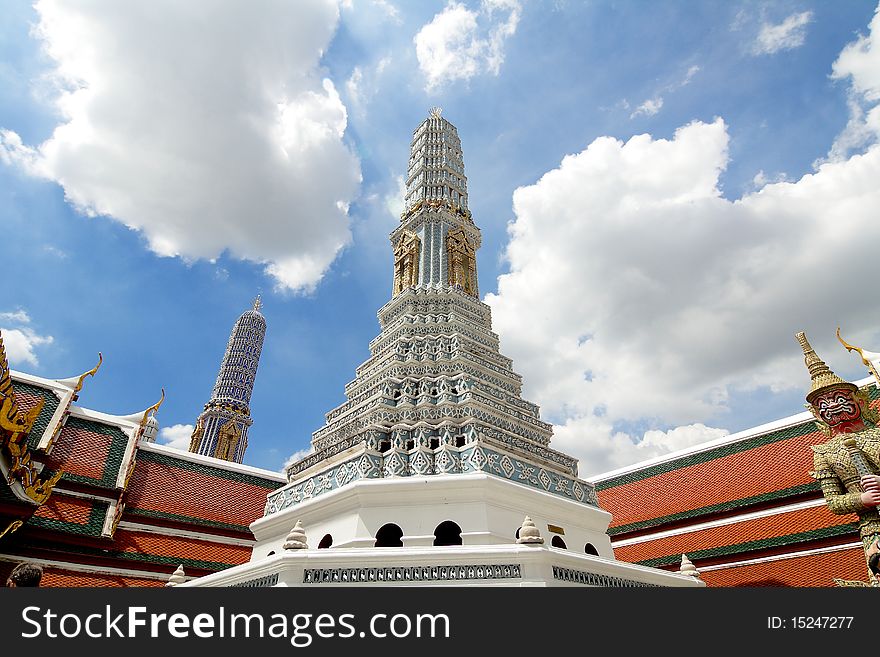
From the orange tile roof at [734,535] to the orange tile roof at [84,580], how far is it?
15935 mm

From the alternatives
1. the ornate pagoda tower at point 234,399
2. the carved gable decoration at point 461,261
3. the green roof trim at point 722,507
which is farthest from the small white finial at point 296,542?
the ornate pagoda tower at point 234,399

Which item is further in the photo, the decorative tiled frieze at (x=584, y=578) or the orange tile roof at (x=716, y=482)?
the orange tile roof at (x=716, y=482)

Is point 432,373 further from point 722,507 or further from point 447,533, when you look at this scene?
point 722,507

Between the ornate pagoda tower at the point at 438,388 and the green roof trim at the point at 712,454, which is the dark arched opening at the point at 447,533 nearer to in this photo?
the ornate pagoda tower at the point at 438,388

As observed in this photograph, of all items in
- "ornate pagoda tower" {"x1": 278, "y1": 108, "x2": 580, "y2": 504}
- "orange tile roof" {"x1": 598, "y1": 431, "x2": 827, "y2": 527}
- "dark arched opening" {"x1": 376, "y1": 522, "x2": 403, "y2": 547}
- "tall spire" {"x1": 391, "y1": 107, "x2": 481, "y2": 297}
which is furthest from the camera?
"tall spire" {"x1": 391, "y1": 107, "x2": 481, "y2": 297}

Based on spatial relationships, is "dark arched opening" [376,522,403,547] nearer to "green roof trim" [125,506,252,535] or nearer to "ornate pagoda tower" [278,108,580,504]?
"ornate pagoda tower" [278,108,580,504]

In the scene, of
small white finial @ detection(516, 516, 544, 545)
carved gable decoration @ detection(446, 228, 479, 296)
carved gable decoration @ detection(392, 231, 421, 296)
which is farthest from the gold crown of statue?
carved gable decoration @ detection(392, 231, 421, 296)

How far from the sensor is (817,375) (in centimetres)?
1189

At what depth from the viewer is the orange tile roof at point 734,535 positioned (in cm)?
1442

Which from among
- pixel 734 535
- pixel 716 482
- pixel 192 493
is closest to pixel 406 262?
pixel 192 493

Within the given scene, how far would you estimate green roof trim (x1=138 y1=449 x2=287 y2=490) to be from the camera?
18130 mm

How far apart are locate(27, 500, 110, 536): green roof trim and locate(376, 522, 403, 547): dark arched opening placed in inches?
396

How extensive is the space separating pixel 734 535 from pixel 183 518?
59.2 ft
